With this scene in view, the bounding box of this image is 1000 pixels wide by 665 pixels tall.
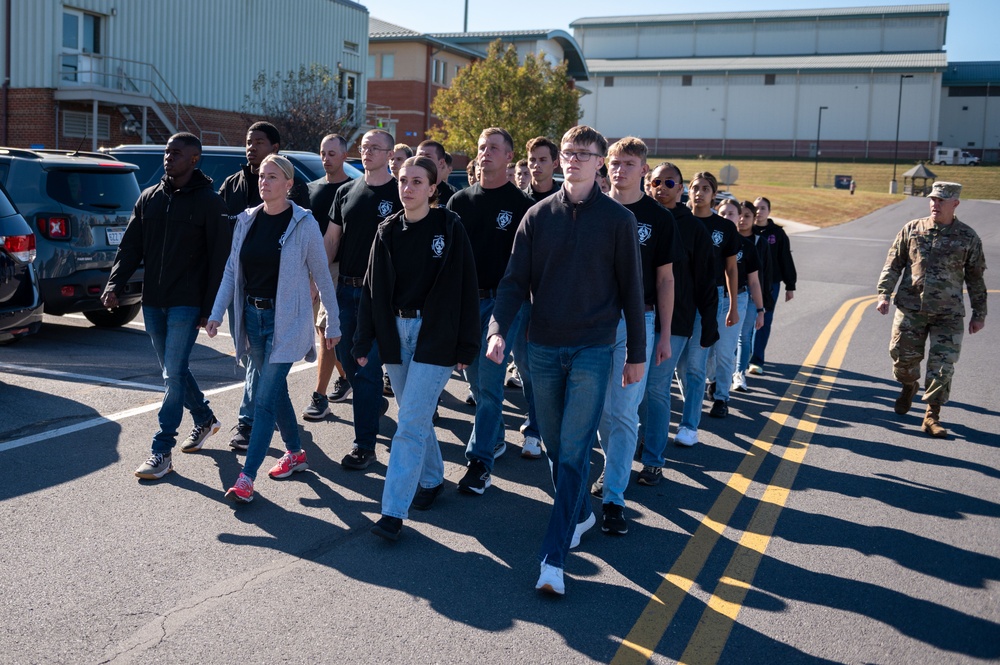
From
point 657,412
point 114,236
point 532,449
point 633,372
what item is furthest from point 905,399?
point 114,236

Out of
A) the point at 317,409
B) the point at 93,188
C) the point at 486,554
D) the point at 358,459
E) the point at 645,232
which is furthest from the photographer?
A: the point at 93,188

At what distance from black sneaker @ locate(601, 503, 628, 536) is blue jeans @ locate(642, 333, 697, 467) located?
936mm

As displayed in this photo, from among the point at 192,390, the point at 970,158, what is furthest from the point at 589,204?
the point at 970,158

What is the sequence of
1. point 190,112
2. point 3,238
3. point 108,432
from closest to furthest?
point 108,432 → point 3,238 → point 190,112

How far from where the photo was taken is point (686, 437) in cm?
718

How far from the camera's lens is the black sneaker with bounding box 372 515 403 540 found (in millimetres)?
4910

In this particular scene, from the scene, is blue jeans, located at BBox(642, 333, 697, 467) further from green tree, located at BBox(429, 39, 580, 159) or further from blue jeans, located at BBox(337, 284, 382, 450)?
green tree, located at BBox(429, 39, 580, 159)

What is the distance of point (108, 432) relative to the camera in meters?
6.91

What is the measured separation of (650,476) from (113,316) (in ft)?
25.0

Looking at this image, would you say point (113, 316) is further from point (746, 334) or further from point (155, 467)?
point (746, 334)

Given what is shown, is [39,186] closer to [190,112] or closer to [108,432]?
[108,432]

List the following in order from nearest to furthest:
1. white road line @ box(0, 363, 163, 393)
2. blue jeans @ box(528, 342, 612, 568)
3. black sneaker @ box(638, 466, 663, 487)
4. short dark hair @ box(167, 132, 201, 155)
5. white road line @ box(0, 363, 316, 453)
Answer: blue jeans @ box(528, 342, 612, 568) → short dark hair @ box(167, 132, 201, 155) → black sneaker @ box(638, 466, 663, 487) → white road line @ box(0, 363, 316, 453) → white road line @ box(0, 363, 163, 393)

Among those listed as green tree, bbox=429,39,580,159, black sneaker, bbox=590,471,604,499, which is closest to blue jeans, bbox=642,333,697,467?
black sneaker, bbox=590,471,604,499

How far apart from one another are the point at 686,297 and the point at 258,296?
2710 mm
